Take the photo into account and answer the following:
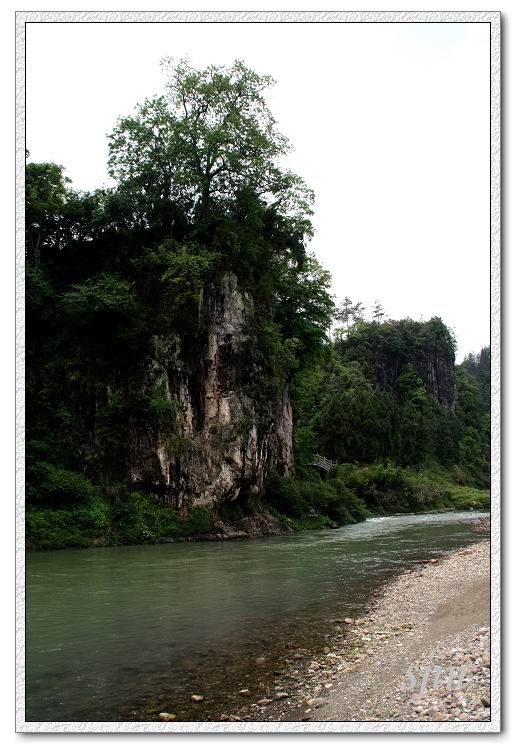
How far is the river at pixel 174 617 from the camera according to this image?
5.65 m

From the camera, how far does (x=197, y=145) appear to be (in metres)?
24.3

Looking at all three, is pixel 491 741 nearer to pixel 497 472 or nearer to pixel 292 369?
pixel 497 472

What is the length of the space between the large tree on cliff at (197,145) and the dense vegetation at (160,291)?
57 mm

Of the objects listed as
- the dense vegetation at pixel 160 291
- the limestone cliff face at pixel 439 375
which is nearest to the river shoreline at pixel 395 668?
the dense vegetation at pixel 160 291

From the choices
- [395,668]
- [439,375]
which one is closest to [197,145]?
→ [395,668]

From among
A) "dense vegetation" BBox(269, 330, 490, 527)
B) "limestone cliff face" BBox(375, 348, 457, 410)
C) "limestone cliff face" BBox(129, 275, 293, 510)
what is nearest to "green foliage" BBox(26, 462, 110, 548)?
"limestone cliff face" BBox(129, 275, 293, 510)

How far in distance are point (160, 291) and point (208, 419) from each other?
5.36 meters

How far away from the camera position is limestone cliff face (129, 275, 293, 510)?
21328 millimetres

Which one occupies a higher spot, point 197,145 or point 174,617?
point 197,145

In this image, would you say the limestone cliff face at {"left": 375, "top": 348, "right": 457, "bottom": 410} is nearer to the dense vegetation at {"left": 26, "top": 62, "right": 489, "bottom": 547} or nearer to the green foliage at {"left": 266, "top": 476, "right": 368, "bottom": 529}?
the dense vegetation at {"left": 26, "top": 62, "right": 489, "bottom": 547}

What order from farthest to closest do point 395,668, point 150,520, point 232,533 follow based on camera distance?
point 232,533
point 150,520
point 395,668

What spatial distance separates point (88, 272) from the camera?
74.2 ft

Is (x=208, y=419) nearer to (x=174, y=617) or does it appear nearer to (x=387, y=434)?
(x=174, y=617)

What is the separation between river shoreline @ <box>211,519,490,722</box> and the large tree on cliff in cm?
1956
